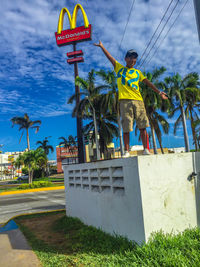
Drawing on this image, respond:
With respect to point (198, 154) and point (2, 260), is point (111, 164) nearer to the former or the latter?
point (198, 154)

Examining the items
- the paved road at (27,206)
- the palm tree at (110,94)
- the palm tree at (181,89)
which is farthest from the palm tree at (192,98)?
the paved road at (27,206)

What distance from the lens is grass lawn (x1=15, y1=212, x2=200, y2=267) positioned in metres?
3.18

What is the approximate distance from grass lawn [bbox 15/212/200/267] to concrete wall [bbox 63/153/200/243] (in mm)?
204

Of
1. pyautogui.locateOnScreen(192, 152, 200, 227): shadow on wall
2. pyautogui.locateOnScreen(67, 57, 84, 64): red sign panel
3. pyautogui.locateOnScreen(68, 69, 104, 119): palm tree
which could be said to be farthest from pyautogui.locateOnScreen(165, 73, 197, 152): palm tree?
pyautogui.locateOnScreen(192, 152, 200, 227): shadow on wall

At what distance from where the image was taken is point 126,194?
418 cm

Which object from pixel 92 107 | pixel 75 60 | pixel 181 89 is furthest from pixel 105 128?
pixel 75 60

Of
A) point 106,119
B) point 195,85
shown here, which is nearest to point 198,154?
point 106,119

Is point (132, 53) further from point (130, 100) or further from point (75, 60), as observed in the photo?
point (75, 60)

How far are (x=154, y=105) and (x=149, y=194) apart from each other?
17.7 metres

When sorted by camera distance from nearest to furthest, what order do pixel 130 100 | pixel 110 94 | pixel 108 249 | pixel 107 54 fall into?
pixel 108 249
pixel 130 100
pixel 107 54
pixel 110 94

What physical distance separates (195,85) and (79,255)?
22299 millimetres

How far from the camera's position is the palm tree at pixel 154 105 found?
19891 millimetres

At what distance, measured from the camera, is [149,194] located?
3.78 meters

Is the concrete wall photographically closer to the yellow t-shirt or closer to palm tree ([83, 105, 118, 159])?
the yellow t-shirt
